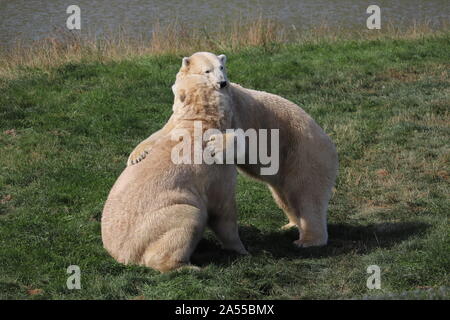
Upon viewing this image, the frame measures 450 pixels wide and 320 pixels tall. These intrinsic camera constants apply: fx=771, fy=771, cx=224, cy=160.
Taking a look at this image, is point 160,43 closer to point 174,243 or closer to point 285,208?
point 285,208

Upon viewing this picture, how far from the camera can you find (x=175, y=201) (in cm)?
709

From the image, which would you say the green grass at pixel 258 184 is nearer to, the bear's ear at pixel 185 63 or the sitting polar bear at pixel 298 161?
the sitting polar bear at pixel 298 161

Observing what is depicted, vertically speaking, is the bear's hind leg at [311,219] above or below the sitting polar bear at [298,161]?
below

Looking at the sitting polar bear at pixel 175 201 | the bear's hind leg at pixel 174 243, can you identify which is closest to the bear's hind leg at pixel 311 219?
the sitting polar bear at pixel 175 201

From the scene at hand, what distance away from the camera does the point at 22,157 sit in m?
10.7

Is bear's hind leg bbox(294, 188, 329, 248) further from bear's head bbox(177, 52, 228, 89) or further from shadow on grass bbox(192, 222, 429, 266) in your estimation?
bear's head bbox(177, 52, 228, 89)

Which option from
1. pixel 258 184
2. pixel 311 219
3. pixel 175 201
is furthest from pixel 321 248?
pixel 258 184

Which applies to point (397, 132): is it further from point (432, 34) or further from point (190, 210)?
point (432, 34)

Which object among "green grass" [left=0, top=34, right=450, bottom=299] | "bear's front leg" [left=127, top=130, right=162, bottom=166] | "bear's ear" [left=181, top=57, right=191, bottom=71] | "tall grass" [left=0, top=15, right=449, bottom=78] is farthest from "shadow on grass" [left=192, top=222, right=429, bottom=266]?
"tall grass" [left=0, top=15, right=449, bottom=78]

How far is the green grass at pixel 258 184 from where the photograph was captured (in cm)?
698

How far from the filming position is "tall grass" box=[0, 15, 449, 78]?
1540 cm

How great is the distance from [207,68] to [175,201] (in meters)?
1.36

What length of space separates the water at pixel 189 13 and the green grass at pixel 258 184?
538 centimetres
